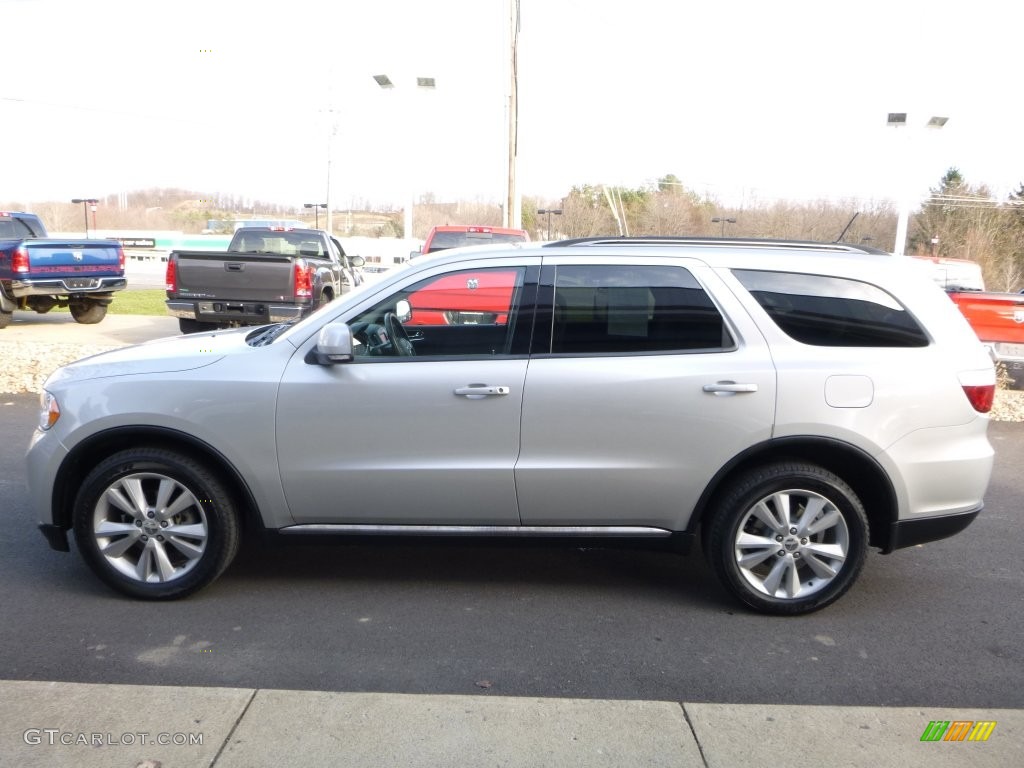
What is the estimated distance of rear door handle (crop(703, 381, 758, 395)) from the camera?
4.25 m

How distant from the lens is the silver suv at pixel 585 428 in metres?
4.29

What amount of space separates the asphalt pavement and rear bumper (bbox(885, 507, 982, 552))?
1.01 m

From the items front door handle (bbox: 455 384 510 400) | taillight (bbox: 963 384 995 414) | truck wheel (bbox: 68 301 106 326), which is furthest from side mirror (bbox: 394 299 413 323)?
truck wheel (bbox: 68 301 106 326)

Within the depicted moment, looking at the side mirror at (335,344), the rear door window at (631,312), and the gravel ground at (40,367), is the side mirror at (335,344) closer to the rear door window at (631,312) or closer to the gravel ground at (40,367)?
the rear door window at (631,312)

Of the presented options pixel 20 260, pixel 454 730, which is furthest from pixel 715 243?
pixel 20 260

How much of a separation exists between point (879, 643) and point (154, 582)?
3479mm

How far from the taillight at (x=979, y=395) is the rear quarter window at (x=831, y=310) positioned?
1.02ft

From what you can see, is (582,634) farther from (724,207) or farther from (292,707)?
(724,207)

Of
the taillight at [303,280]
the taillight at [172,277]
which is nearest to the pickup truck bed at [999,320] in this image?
the taillight at [303,280]

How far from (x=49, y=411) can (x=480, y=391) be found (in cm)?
215

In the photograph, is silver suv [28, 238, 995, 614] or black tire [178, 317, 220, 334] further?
black tire [178, 317, 220, 334]

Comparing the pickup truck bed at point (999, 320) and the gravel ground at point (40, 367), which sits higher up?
the pickup truck bed at point (999, 320)

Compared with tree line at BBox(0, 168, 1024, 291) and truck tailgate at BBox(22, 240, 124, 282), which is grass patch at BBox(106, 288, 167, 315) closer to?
truck tailgate at BBox(22, 240, 124, 282)

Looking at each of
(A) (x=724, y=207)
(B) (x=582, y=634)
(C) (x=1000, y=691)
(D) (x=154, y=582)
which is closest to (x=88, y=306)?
(D) (x=154, y=582)
